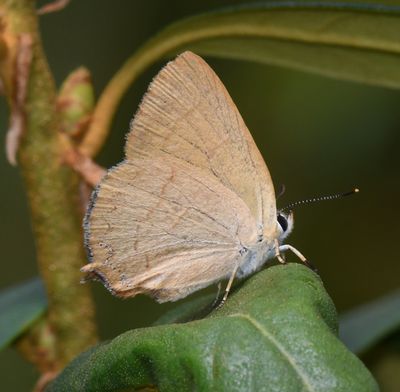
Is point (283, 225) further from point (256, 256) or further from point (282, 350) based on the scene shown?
point (282, 350)

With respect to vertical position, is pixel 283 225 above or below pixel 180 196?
below

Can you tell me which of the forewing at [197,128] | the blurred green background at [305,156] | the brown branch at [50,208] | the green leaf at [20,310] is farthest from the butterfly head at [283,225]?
the blurred green background at [305,156]

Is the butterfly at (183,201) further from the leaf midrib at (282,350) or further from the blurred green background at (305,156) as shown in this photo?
the blurred green background at (305,156)

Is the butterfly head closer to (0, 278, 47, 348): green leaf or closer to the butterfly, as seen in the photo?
the butterfly

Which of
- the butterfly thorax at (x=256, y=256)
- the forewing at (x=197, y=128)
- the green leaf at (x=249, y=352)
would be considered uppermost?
the forewing at (x=197, y=128)

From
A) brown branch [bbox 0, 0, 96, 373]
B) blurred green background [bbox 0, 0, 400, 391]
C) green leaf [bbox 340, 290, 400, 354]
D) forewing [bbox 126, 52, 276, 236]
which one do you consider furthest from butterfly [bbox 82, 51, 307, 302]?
blurred green background [bbox 0, 0, 400, 391]

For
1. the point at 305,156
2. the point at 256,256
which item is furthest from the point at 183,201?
the point at 305,156
